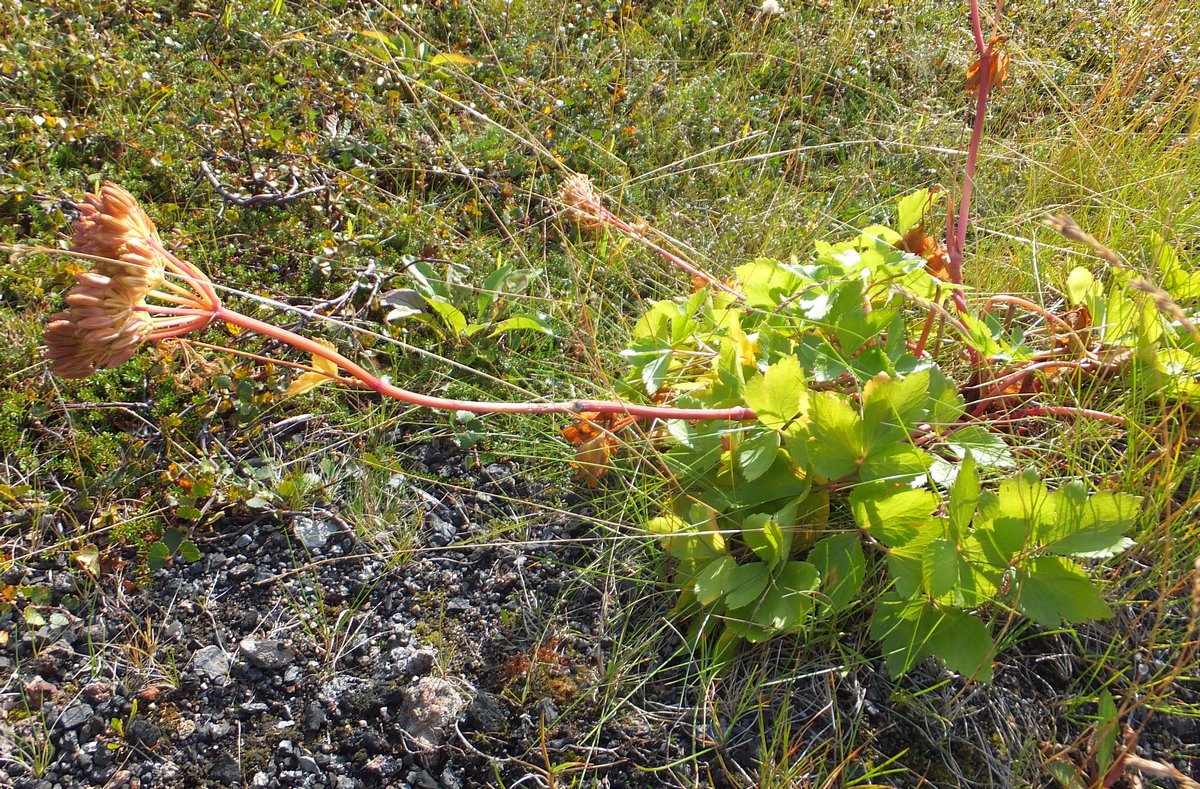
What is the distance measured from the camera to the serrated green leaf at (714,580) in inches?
64.2

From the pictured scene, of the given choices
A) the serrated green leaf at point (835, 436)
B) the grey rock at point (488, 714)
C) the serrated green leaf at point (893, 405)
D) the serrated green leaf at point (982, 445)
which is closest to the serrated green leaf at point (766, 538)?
the serrated green leaf at point (835, 436)

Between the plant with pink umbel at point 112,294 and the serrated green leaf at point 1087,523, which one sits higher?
the serrated green leaf at point 1087,523

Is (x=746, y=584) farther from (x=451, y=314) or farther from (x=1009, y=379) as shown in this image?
(x=451, y=314)

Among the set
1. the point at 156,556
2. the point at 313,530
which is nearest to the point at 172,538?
the point at 156,556

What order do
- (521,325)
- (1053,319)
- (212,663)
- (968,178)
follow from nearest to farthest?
(212,663) < (968,178) < (1053,319) < (521,325)

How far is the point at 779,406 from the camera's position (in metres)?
1.62

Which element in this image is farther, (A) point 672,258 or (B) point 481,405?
(A) point 672,258

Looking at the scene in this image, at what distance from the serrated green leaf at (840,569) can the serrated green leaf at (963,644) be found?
0.16 m

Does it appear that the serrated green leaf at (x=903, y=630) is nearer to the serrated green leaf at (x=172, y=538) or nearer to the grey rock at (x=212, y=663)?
the grey rock at (x=212, y=663)

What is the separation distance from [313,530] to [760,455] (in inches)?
41.7

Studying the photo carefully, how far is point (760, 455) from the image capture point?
5.37 ft

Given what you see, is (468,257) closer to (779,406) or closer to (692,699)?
(779,406)

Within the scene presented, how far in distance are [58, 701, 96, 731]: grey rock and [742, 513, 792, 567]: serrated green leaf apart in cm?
132

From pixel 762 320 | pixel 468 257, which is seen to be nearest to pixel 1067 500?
pixel 762 320
